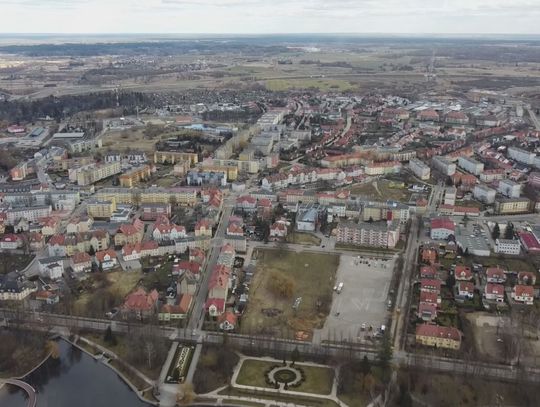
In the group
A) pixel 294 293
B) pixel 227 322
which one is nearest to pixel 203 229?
pixel 294 293

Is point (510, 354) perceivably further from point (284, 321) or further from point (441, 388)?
point (284, 321)

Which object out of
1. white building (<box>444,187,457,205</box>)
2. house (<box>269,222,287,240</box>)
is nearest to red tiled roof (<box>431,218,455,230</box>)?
white building (<box>444,187,457,205</box>)

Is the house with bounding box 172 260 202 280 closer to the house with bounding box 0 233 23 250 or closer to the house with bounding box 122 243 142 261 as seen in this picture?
the house with bounding box 122 243 142 261

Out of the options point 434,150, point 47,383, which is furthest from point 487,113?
point 47,383

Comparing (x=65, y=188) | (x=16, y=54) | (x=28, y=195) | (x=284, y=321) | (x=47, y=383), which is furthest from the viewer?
(x=16, y=54)

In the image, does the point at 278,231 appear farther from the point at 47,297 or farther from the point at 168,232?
the point at 47,297

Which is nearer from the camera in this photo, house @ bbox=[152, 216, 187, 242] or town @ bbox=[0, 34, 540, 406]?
town @ bbox=[0, 34, 540, 406]
